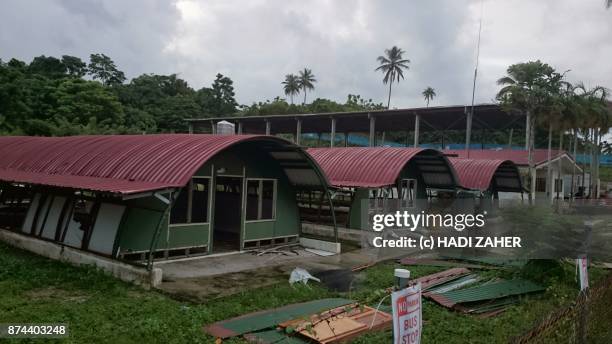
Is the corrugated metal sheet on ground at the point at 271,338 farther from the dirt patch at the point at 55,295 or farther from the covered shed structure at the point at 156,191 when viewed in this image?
the covered shed structure at the point at 156,191

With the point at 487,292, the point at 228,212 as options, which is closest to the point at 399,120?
the point at 228,212

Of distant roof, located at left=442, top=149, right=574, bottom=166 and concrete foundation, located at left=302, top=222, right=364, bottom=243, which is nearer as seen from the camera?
concrete foundation, located at left=302, top=222, right=364, bottom=243

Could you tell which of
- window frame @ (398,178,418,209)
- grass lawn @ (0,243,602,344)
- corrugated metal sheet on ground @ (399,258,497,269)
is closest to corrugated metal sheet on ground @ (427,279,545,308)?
grass lawn @ (0,243,602,344)

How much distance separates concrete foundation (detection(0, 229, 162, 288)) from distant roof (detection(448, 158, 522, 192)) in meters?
13.9

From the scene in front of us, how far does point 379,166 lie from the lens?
55.1ft

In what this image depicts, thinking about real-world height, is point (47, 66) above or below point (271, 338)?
above

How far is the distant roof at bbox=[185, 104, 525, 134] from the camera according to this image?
1288 inches

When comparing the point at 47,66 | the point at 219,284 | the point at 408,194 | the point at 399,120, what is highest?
the point at 47,66

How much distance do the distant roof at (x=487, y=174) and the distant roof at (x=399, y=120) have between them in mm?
8130

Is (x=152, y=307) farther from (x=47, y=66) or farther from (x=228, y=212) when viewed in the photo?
(x=47, y=66)

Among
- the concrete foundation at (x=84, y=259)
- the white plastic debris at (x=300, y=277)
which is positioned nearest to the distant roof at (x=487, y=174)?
the white plastic debris at (x=300, y=277)

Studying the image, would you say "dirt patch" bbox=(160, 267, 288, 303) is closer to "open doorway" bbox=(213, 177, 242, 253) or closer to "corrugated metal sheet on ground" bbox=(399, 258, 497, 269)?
"open doorway" bbox=(213, 177, 242, 253)

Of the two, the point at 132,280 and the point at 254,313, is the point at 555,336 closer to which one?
the point at 254,313

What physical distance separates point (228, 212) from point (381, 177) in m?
5.32
